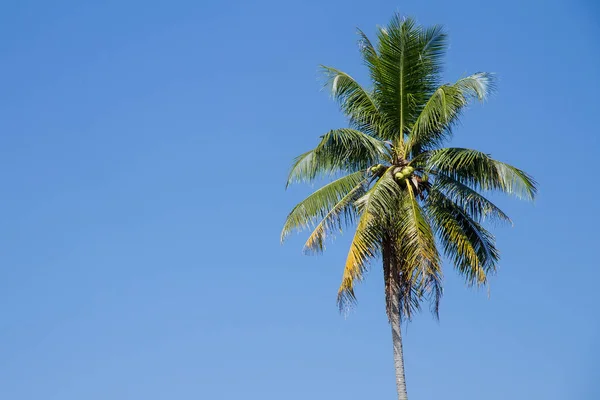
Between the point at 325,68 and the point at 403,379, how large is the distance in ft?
24.8

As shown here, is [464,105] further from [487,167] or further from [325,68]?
[325,68]

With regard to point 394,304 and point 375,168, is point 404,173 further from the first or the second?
point 394,304

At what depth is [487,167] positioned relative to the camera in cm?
2625

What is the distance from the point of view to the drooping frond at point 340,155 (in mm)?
26453

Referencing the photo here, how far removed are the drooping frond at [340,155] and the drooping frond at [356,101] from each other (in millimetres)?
869

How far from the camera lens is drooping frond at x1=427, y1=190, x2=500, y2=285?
2597 centimetres

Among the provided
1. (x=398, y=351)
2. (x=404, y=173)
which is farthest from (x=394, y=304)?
(x=404, y=173)

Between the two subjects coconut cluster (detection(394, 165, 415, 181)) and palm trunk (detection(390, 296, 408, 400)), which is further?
coconut cluster (detection(394, 165, 415, 181))

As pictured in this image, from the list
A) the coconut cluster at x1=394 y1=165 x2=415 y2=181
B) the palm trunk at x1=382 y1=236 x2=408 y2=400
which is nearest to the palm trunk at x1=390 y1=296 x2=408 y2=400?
the palm trunk at x1=382 y1=236 x2=408 y2=400

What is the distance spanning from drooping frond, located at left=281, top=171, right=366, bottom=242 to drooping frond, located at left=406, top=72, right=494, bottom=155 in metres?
1.44

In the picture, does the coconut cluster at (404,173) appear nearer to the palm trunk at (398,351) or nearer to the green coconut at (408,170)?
the green coconut at (408,170)

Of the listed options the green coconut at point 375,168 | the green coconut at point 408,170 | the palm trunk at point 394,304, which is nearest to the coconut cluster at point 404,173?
the green coconut at point 408,170

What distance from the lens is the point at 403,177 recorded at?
1035 inches

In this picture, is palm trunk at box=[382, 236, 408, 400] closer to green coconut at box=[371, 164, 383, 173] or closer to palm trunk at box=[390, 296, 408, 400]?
palm trunk at box=[390, 296, 408, 400]
